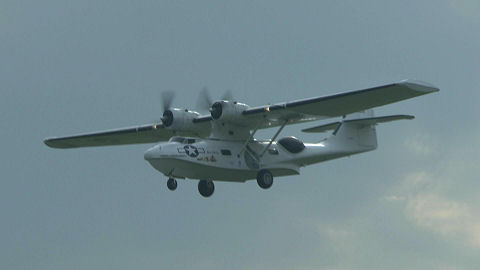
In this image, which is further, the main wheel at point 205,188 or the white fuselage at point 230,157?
the main wheel at point 205,188

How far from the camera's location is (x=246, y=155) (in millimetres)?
36188

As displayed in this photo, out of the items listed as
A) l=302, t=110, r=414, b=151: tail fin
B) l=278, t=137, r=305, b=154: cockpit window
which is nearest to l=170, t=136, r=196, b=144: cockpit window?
l=278, t=137, r=305, b=154: cockpit window

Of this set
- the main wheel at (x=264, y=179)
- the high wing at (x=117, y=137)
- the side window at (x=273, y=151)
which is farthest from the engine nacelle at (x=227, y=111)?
the high wing at (x=117, y=137)

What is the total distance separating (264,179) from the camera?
36.2 meters

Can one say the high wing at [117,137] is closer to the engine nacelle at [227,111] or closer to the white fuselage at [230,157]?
the engine nacelle at [227,111]

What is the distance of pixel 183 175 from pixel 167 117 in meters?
3.53

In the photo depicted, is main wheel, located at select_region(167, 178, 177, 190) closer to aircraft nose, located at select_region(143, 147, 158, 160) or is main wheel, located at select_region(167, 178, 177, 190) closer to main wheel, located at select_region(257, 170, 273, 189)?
aircraft nose, located at select_region(143, 147, 158, 160)

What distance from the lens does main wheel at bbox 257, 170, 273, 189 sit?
119 ft

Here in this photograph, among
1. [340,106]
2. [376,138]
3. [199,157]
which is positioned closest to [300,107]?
[340,106]

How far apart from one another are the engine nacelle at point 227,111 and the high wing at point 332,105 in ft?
0.98

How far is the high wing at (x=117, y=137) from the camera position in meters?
39.2

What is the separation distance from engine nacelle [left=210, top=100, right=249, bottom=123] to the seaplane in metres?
0.04

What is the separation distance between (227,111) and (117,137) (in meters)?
6.88

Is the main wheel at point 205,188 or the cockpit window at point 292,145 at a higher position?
the cockpit window at point 292,145
